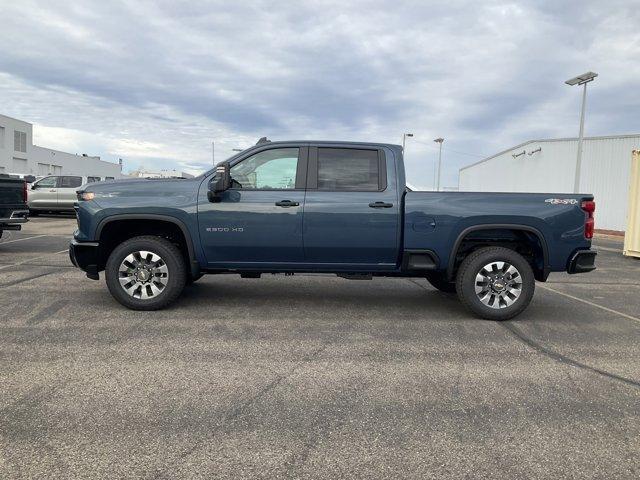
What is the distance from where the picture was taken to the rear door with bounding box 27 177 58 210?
65.1 feet

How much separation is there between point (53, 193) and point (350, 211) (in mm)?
18424

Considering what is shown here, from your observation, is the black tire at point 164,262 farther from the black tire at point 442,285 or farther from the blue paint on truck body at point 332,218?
the black tire at point 442,285

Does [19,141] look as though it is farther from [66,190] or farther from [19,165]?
[66,190]

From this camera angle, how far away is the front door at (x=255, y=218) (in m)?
5.48

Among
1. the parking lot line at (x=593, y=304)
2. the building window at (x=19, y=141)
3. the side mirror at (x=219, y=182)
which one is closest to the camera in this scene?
the side mirror at (x=219, y=182)

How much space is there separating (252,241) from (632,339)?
4.21m

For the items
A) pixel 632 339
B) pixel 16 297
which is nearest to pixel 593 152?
pixel 632 339

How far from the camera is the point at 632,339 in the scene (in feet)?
16.7

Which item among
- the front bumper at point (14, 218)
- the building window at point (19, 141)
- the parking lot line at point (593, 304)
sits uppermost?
the building window at point (19, 141)

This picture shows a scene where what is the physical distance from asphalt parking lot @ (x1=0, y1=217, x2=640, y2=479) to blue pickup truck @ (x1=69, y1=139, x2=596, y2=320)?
50 cm

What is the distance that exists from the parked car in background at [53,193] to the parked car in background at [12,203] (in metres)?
10.5

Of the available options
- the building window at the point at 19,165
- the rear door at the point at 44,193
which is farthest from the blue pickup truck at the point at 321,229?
the building window at the point at 19,165

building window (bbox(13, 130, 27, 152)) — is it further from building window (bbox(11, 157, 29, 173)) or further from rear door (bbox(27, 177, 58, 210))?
rear door (bbox(27, 177, 58, 210))

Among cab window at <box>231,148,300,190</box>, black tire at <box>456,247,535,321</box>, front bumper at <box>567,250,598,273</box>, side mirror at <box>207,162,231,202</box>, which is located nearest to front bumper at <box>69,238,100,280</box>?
side mirror at <box>207,162,231,202</box>
